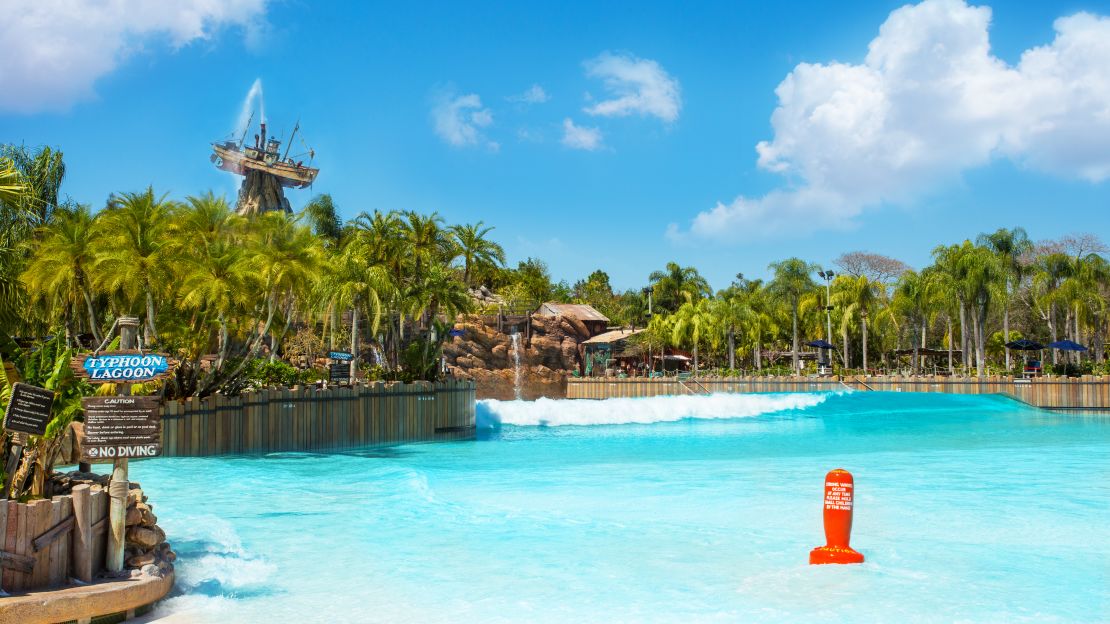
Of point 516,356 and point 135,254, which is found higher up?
point 135,254

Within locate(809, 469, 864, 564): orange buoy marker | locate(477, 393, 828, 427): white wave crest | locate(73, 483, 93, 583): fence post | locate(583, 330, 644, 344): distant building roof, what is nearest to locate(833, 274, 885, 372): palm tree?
locate(583, 330, 644, 344): distant building roof

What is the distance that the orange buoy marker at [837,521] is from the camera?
1023 centimetres

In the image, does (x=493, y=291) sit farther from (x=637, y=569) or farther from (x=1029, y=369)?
(x=637, y=569)

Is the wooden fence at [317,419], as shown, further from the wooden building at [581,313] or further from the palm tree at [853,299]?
the palm tree at [853,299]

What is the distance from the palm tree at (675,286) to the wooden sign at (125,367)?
76.8 m

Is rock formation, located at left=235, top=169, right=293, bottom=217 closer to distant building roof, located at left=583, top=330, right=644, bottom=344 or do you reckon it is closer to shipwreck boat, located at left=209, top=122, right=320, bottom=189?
shipwreck boat, located at left=209, top=122, right=320, bottom=189

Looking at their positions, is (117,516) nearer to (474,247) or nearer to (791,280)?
(474,247)

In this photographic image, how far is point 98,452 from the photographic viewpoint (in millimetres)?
8234

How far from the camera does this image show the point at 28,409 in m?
8.31

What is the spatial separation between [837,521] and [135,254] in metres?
18.1

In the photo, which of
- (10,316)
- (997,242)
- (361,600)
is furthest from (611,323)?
(361,600)

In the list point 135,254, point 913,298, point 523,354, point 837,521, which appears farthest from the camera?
point 523,354

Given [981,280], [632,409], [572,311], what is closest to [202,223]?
[632,409]

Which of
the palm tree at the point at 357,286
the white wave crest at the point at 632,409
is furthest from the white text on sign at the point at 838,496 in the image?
the white wave crest at the point at 632,409
